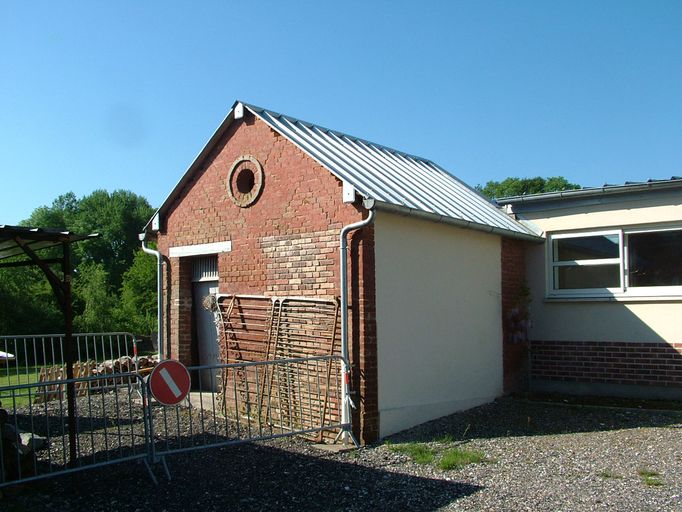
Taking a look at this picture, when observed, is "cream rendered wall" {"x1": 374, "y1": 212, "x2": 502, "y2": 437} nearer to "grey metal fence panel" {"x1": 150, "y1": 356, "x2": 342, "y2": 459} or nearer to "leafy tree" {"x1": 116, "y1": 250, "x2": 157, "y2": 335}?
"grey metal fence panel" {"x1": 150, "y1": 356, "x2": 342, "y2": 459}

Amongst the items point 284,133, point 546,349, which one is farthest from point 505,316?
point 284,133

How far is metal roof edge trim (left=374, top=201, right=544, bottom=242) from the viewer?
8.58 metres

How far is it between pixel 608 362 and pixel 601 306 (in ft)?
3.23

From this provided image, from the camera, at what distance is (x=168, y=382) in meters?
6.90

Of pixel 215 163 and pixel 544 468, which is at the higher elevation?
pixel 215 163

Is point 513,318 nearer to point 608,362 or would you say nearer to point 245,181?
point 608,362

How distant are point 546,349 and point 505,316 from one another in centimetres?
121

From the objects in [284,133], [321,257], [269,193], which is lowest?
[321,257]

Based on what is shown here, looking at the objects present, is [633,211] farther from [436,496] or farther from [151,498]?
[151,498]

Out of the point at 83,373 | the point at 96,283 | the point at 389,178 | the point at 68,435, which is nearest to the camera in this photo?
the point at 68,435

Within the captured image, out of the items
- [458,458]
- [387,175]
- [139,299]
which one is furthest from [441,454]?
[139,299]

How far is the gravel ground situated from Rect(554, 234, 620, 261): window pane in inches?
148

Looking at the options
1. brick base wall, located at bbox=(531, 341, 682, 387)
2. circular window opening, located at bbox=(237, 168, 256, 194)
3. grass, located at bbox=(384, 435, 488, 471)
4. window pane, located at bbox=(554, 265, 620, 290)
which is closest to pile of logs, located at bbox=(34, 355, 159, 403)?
circular window opening, located at bbox=(237, 168, 256, 194)

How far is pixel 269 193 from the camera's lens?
9914mm
